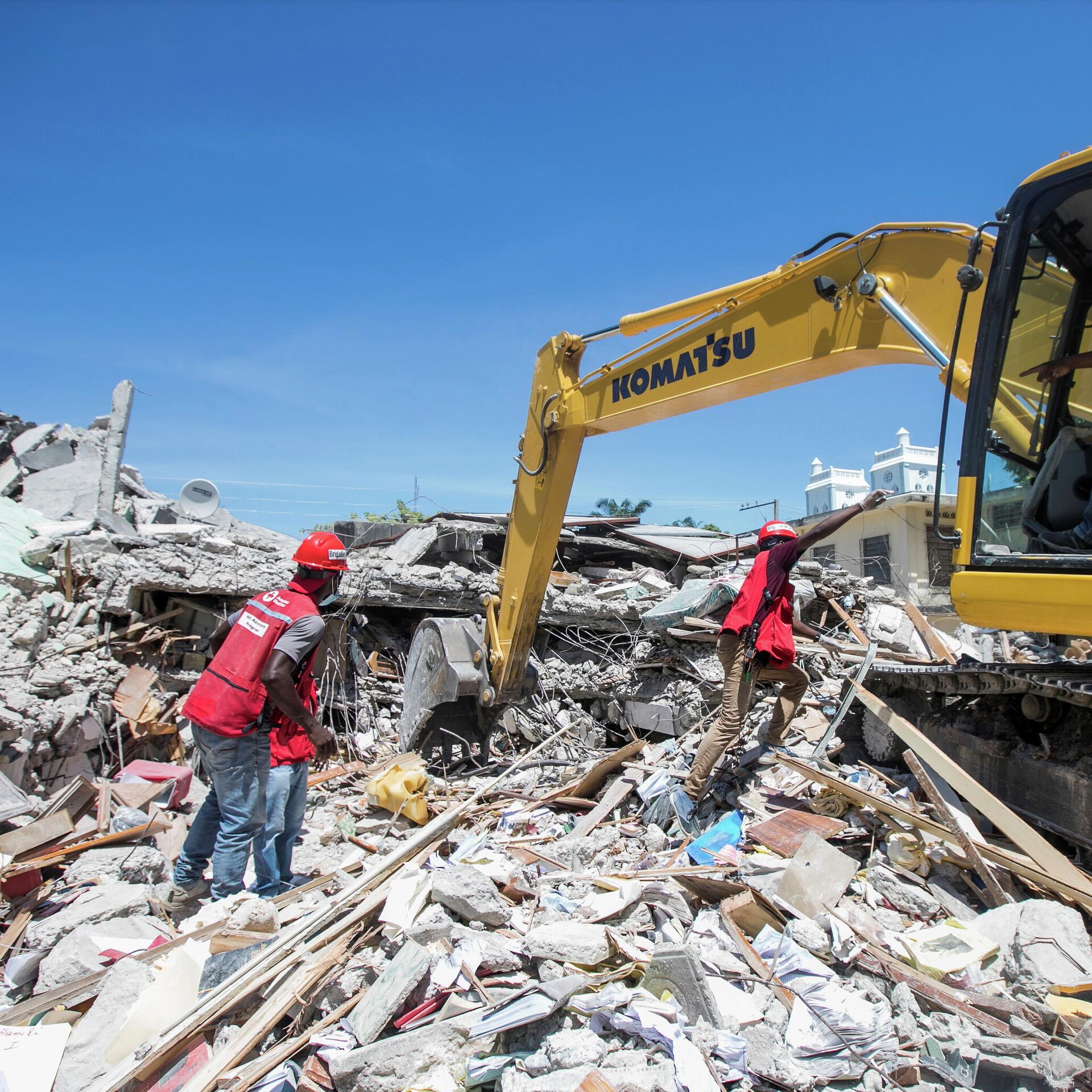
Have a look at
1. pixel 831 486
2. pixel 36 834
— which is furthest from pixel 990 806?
pixel 831 486

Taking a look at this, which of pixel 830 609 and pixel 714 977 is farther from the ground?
pixel 830 609

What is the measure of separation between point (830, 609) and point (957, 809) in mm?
3700

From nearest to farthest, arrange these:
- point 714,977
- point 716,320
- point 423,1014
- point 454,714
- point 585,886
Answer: point 423,1014 → point 714,977 → point 585,886 → point 716,320 → point 454,714

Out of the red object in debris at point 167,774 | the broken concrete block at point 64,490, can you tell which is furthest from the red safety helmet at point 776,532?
the broken concrete block at point 64,490

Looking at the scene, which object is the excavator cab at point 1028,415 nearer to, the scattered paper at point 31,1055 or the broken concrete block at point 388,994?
the broken concrete block at point 388,994

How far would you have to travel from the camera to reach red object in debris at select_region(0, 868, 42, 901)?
3.69 m

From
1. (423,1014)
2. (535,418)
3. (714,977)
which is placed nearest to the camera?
(423,1014)

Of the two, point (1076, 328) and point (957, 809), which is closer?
point (1076, 328)

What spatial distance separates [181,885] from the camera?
151 inches

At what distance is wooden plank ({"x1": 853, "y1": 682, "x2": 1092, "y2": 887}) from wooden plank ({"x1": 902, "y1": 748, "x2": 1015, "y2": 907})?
0.10 meters

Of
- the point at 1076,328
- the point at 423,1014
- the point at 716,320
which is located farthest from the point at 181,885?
the point at 1076,328

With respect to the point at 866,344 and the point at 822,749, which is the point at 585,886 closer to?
the point at 822,749

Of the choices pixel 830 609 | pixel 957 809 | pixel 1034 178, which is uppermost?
pixel 1034 178

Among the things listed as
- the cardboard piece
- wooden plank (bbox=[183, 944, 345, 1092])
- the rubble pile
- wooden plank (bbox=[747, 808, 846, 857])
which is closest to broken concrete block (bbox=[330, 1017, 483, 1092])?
the rubble pile
